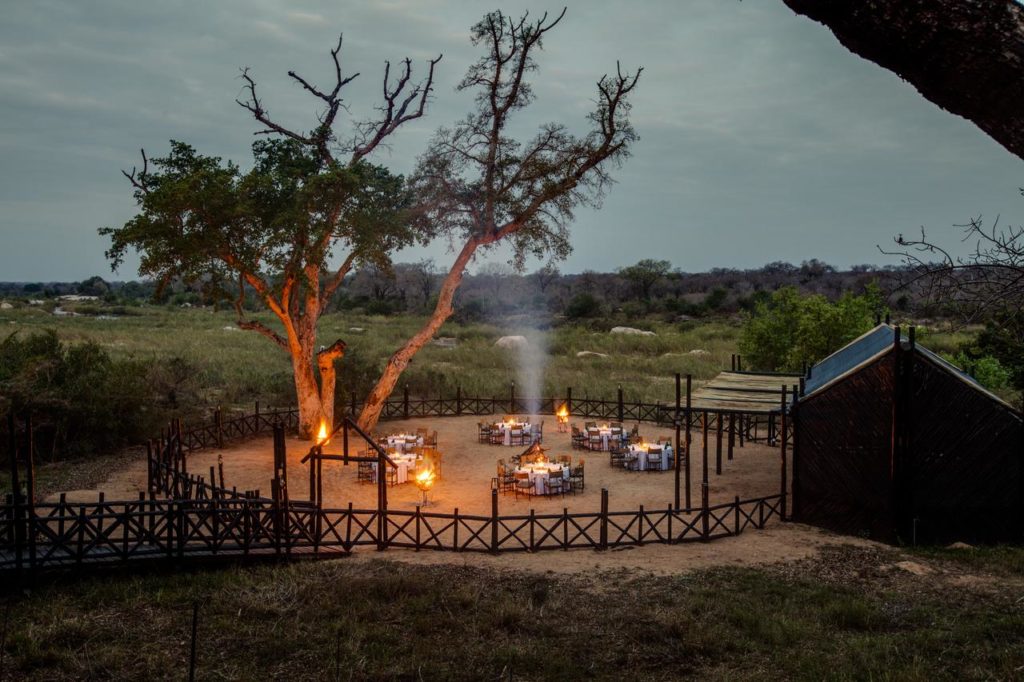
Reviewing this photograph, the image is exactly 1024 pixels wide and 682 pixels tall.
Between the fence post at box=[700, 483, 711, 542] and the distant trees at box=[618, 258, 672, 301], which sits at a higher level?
the distant trees at box=[618, 258, 672, 301]

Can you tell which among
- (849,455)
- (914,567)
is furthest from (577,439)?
(914,567)

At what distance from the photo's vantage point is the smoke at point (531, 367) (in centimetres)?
3547

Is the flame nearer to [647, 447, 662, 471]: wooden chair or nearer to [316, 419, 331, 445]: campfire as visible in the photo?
[316, 419, 331, 445]: campfire

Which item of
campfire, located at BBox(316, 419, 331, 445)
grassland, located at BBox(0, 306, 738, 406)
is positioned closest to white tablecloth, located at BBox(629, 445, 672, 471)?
campfire, located at BBox(316, 419, 331, 445)

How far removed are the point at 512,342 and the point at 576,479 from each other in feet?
127

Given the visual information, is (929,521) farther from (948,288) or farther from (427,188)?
(427,188)

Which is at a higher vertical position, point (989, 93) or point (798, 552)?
point (989, 93)

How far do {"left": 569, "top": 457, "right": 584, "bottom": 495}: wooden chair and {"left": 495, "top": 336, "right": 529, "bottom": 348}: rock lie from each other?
37751 mm

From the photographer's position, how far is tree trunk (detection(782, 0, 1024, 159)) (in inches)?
125

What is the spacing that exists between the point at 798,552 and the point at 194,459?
19.3m

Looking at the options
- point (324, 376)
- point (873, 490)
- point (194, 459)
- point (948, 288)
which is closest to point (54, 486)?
point (194, 459)

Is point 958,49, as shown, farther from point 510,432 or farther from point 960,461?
point 510,432

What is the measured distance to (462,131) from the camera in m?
29.9

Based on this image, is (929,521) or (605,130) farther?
(605,130)
